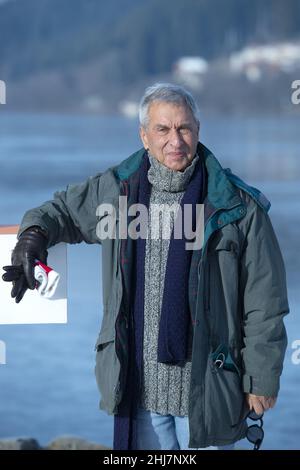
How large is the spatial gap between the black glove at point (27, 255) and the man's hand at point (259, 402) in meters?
0.51

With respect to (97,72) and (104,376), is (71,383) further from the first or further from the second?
(97,72)

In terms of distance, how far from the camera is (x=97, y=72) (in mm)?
80375

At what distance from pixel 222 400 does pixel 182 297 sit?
227 mm

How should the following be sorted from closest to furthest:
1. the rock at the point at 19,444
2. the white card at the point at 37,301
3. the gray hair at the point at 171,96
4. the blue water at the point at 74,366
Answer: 1. the gray hair at the point at 171,96
2. the white card at the point at 37,301
3. the rock at the point at 19,444
4. the blue water at the point at 74,366

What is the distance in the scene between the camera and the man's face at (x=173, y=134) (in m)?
2.20

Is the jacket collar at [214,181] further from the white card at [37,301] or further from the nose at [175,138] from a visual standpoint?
the white card at [37,301]

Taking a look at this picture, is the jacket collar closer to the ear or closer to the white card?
the ear

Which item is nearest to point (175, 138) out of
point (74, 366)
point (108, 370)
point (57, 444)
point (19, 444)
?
point (108, 370)

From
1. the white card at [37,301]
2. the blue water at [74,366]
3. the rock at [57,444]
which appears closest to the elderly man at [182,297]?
the white card at [37,301]

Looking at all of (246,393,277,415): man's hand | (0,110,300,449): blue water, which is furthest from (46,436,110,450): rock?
(246,393,277,415): man's hand

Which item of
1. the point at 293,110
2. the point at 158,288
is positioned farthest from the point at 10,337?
the point at 293,110

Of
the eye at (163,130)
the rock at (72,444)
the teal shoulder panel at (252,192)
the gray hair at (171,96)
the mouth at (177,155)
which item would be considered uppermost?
the gray hair at (171,96)
